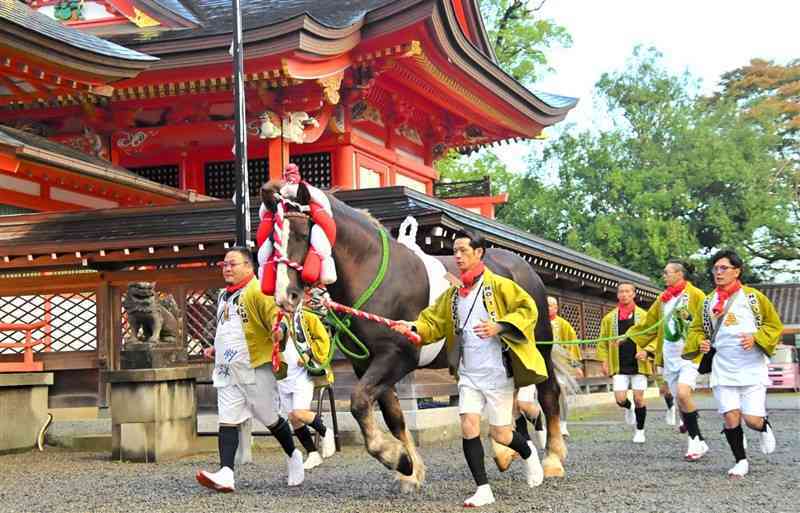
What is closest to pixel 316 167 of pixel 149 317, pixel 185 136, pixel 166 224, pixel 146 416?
pixel 185 136

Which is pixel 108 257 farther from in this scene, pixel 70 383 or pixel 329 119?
pixel 329 119

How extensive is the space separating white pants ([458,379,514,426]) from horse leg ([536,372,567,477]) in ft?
4.32

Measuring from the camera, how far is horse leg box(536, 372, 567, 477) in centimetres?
770

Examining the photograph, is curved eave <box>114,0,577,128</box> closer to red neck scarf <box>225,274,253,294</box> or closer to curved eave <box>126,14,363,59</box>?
curved eave <box>126,14,363,59</box>

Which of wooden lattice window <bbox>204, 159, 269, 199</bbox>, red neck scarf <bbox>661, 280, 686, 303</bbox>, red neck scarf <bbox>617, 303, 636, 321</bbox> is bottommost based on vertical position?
red neck scarf <bbox>617, 303, 636, 321</bbox>

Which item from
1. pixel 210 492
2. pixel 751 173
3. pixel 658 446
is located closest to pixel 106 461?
pixel 210 492

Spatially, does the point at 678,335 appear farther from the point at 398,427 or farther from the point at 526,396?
the point at 398,427

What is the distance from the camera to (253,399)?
24.2 ft

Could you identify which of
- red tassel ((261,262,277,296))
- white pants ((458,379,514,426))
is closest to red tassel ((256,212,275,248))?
red tassel ((261,262,277,296))

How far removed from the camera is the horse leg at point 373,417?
257 inches

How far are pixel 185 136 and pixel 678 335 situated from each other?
11.0 meters

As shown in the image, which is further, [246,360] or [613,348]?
[613,348]

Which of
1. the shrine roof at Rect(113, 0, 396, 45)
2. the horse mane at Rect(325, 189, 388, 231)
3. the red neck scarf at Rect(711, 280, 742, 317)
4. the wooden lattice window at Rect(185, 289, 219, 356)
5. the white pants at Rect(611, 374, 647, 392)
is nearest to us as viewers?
the horse mane at Rect(325, 189, 388, 231)

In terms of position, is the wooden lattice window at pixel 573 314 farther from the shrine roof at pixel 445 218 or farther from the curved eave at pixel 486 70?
the curved eave at pixel 486 70
